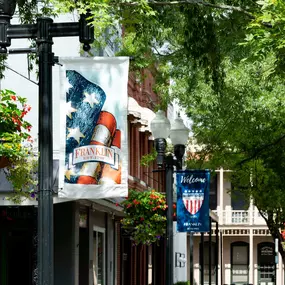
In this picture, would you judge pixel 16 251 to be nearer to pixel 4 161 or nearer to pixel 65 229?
pixel 65 229

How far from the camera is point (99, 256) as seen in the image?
31703mm

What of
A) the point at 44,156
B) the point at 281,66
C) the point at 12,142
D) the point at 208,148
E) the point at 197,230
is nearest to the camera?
the point at 44,156

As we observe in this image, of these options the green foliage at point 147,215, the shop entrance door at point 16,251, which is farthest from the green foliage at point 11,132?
the shop entrance door at point 16,251

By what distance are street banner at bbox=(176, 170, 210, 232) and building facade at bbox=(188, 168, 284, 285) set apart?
142 feet

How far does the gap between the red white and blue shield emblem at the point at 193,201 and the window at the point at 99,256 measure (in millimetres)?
9072

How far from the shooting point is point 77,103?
10859 mm

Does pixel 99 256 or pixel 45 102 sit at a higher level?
pixel 45 102

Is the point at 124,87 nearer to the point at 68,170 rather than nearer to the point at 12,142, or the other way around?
the point at 68,170

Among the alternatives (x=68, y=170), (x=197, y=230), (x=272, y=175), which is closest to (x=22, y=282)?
(x=197, y=230)

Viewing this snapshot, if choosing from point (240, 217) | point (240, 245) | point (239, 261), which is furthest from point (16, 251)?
point (240, 245)

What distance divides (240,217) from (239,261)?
344cm

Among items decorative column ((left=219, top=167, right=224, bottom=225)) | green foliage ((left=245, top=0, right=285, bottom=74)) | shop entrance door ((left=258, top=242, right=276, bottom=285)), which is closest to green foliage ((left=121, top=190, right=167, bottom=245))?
green foliage ((left=245, top=0, right=285, bottom=74))

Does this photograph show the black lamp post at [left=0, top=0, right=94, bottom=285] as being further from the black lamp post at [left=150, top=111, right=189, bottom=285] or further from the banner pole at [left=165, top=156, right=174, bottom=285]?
the black lamp post at [left=150, top=111, right=189, bottom=285]

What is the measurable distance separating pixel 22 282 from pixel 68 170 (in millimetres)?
16445
